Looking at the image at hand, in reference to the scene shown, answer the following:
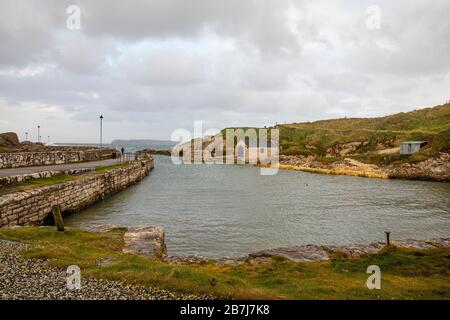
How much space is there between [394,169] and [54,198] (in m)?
56.0

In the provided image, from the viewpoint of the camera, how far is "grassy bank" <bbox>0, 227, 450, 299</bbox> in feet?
33.9

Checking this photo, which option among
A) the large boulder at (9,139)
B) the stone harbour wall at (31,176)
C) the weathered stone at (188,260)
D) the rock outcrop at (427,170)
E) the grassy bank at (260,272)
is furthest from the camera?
the large boulder at (9,139)

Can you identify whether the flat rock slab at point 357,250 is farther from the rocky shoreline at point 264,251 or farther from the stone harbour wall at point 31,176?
the stone harbour wall at point 31,176

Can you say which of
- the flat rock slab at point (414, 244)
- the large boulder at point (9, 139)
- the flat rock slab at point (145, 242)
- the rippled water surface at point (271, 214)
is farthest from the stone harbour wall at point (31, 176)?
the large boulder at point (9, 139)

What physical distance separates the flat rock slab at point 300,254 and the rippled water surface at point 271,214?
10.1 feet

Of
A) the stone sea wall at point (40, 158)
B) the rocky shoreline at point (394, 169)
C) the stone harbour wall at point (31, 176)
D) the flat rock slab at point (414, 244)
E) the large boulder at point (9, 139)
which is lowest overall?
the flat rock slab at point (414, 244)

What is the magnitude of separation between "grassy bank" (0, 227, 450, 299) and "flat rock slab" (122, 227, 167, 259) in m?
0.58

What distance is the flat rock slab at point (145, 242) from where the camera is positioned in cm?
1552

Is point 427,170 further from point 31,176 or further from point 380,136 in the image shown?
point 31,176

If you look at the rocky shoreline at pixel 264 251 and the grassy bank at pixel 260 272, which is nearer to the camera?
the grassy bank at pixel 260 272

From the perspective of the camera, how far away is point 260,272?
44.4 feet
